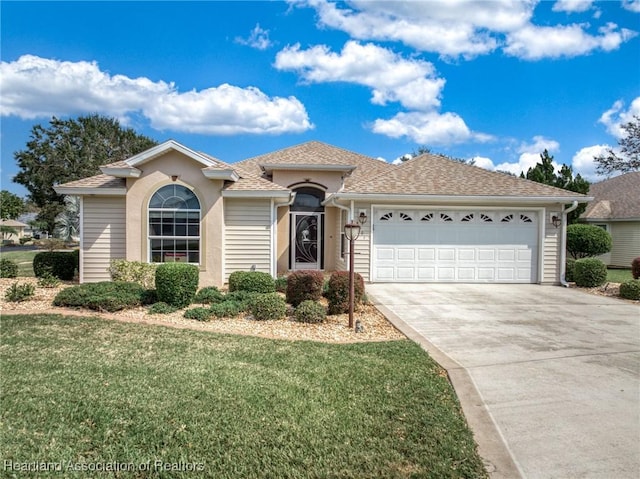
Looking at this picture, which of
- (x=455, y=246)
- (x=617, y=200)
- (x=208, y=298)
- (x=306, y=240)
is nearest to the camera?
(x=208, y=298)

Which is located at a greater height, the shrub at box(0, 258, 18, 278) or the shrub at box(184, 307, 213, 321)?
the shrub at box(0, 258, 18, 278)

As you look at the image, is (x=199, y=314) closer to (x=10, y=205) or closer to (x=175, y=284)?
(x=175, y=284)

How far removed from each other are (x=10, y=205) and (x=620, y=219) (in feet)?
233

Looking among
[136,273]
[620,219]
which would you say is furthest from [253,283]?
[620,219]

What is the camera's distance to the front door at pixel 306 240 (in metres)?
14.8

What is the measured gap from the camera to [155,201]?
1065 cm

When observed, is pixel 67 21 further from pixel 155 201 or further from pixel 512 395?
pixel 512 395

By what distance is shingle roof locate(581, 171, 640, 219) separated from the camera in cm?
1989

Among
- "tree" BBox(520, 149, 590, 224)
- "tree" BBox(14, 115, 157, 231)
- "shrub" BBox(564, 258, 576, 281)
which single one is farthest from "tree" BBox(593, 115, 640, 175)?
"tree" BBox(14, 115, 157, 231)

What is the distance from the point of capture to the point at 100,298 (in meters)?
7.47

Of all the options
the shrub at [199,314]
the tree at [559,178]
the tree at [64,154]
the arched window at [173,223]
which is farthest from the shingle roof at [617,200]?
the tree at [64,154]

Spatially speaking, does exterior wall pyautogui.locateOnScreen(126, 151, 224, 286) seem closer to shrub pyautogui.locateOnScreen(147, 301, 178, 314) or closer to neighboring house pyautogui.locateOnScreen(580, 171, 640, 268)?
shrub pyautogui.locateOnScreen(147, 301, 178, 314)

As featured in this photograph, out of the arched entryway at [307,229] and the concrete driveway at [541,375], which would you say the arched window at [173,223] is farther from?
the concrete driveway at [541,375]

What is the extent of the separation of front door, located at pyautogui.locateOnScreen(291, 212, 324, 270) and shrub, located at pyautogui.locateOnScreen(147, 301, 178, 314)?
286 inches
